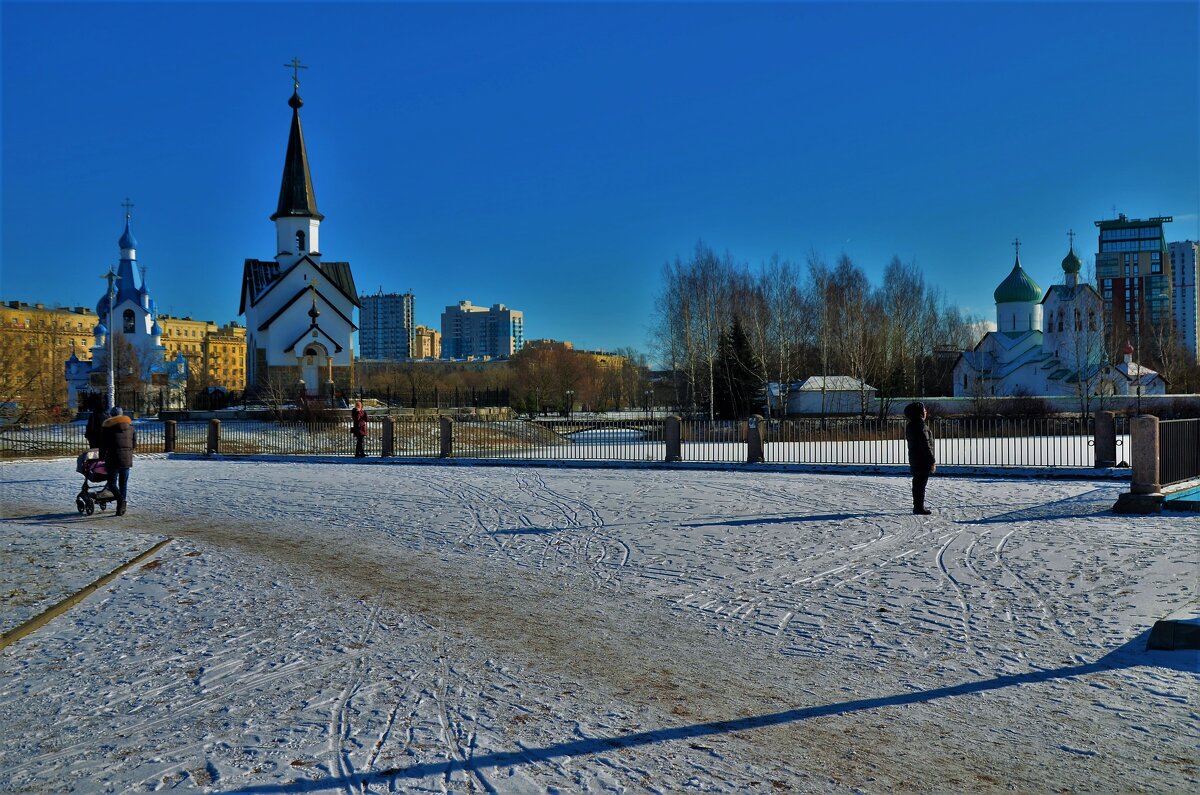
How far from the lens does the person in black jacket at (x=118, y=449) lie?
591 inches

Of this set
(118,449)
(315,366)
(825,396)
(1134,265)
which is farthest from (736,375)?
(1134,265)

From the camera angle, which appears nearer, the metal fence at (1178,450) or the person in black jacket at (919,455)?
the person in black jacket at (919,455)

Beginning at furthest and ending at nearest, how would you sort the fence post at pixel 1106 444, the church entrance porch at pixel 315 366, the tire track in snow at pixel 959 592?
the church entrance porch at pixel 315 366 < the fence post at pixel 1106 444 < the tire track in snow at pixel 959 592

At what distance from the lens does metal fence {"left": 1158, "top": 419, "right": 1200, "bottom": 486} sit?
1491 cm

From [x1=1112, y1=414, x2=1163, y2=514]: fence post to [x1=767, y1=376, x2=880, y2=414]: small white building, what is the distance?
1503 inches

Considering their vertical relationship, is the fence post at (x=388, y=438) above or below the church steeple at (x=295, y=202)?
below

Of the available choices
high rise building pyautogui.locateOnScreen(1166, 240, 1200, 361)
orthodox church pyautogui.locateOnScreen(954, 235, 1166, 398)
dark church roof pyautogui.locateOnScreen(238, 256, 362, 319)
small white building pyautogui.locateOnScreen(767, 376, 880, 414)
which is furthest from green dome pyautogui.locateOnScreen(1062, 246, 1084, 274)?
high rise building pyautogui.locateOnScreen(1166, 240, 1200, 361)

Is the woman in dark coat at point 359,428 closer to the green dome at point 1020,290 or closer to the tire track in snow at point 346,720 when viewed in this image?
the tire track in snow at point 346,720

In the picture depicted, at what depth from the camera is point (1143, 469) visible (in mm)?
14336

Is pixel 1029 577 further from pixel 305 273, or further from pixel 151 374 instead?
pixel 151 374

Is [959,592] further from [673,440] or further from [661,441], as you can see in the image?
[661,441]

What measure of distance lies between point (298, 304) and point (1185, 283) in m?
143

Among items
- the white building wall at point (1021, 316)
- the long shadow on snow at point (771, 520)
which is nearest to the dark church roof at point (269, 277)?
the long shadow on snow at point (771, 520)

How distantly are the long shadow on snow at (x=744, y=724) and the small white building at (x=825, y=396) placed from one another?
46144 millimetres
